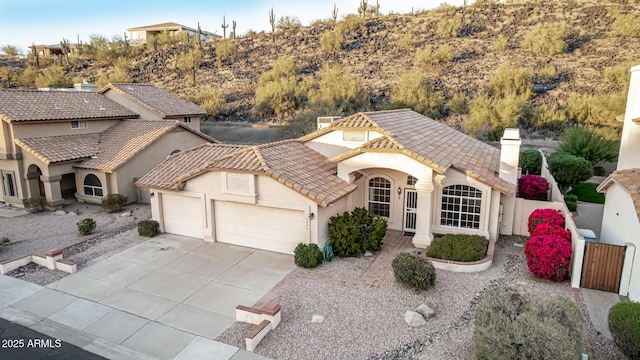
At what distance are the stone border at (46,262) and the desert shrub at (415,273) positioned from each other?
Answer: 10.7 m

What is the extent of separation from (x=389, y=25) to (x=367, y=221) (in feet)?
169

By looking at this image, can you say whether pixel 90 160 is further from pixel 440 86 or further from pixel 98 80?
pixel 98 80

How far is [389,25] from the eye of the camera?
198 feet

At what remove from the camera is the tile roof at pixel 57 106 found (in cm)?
2231

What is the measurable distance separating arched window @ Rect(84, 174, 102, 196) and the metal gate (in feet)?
75.1

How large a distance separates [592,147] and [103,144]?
29.4 metres

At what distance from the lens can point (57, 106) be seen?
2456 centimetres

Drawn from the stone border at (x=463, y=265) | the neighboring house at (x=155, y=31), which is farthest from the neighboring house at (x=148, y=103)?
the neighboring house at (x=155, y=31)

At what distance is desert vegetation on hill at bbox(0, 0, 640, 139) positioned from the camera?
37.2 m

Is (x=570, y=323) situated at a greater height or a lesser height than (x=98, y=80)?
lesser

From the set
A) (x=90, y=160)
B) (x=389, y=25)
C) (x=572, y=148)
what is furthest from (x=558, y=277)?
(x=389, y=25)

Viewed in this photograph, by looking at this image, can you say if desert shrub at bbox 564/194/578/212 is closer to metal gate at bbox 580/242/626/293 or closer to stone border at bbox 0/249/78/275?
metal gate at bbox 580/242/626/293

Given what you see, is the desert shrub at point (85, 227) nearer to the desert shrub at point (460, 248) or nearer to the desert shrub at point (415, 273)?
the desert shrub at point (415, 273)

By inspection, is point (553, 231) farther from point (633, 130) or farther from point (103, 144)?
point (103, 144)
